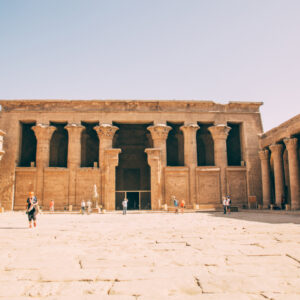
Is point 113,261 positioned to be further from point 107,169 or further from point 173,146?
point 173,146

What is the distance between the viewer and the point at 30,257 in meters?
5.50

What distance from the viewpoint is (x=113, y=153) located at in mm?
26812

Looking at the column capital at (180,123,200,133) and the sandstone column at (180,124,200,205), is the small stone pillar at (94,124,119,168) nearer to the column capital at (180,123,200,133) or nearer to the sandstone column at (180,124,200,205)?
the column capital at (180,123,200,133)

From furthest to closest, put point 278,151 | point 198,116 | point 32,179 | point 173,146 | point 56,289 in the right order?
1. point 173,146
2. point 198,116
3. point 32,179
4. point 278,151
5. point 56,289

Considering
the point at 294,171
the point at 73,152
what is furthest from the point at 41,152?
the point at 294,171

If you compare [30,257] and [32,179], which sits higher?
[32,179]

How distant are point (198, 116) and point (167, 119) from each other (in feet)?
9.39

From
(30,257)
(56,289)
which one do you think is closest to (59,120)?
(30,257)

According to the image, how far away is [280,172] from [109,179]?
44.4 feet

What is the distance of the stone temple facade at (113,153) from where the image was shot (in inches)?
1040

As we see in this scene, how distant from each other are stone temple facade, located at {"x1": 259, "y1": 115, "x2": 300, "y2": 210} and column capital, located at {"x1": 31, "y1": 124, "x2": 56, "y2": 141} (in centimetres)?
1802

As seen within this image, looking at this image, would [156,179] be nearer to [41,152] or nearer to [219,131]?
[219,131]

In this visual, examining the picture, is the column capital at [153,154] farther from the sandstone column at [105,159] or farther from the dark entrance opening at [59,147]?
the dark entrance opening at [59,147]

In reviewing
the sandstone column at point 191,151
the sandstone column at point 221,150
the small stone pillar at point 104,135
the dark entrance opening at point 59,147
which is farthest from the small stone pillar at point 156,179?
the dark entrance opening at point 59,147
